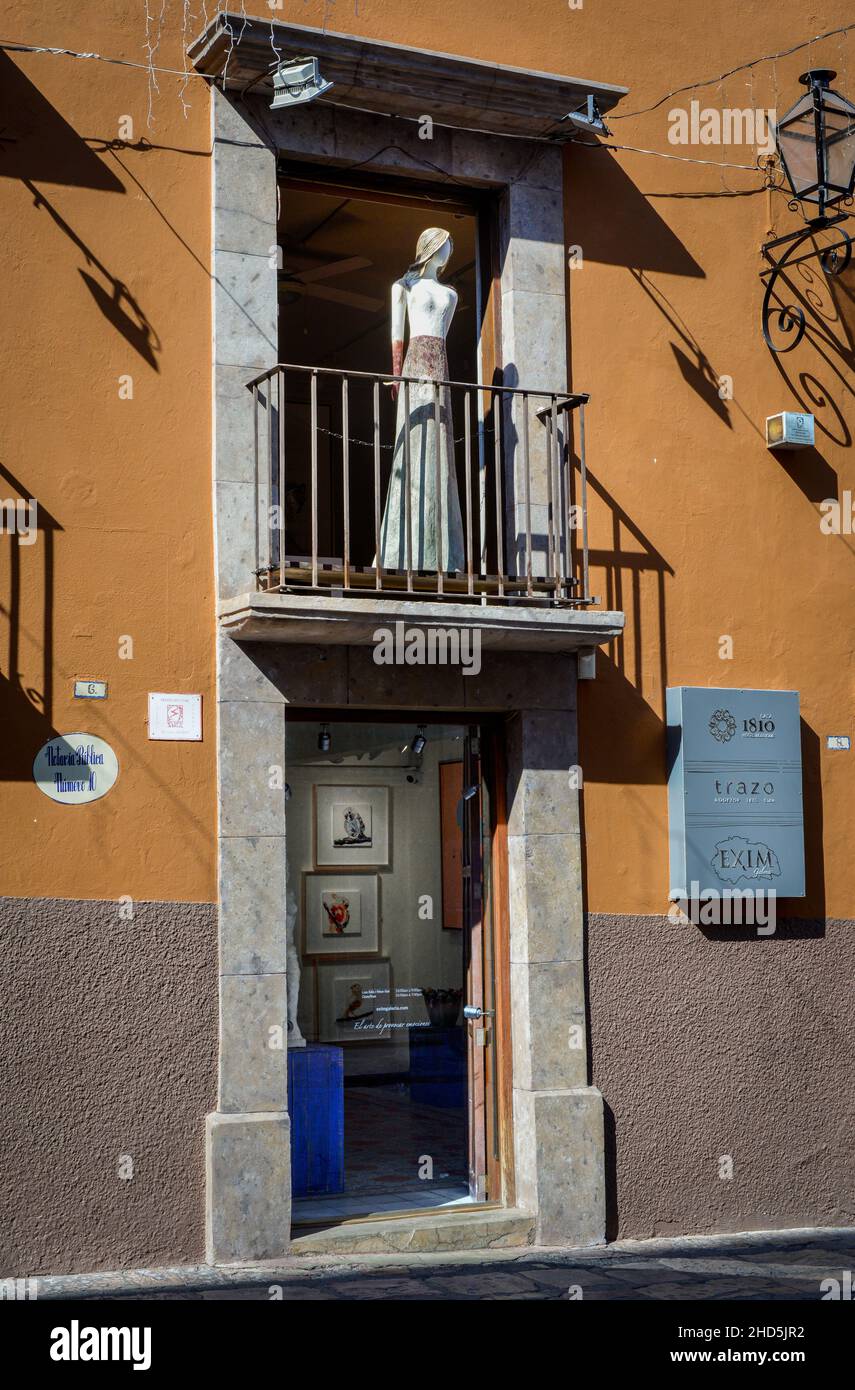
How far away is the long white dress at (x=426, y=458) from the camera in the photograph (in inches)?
304

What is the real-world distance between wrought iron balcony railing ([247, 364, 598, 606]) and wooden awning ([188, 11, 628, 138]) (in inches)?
54.6

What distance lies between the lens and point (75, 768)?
696 centimetres

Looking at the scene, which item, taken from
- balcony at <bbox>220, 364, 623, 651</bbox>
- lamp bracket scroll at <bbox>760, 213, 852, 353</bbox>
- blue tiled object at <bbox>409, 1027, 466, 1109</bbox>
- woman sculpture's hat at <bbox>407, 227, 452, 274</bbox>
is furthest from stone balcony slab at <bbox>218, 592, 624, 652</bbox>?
blue tiled object at <bbox>409, 1027, 466, 1109</bbox>

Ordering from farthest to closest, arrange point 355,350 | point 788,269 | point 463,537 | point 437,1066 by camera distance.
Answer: point 437,1066 < point 355,350 < point 788,269 < point 463,537

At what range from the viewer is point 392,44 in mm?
7656

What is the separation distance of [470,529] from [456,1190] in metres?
3.44

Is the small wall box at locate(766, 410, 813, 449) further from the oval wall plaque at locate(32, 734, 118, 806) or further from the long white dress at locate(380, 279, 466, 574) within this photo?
the oval wall plaque at locate(32, 734, 118, 806)

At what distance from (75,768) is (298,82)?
132 inches

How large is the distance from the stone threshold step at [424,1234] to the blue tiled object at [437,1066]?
3.11 metres

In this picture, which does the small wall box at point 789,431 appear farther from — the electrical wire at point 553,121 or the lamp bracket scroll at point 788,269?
the electrical wire at point 553,121

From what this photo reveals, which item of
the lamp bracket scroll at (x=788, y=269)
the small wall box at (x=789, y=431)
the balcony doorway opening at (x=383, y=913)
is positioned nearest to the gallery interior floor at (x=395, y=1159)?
the balcony doorway opening at (x=383, y=913)

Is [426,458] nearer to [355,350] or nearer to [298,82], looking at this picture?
[298,82]

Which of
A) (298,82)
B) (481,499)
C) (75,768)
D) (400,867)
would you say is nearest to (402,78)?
(298,82)

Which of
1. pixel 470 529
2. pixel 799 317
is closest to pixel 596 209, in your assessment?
pixel 799 317
